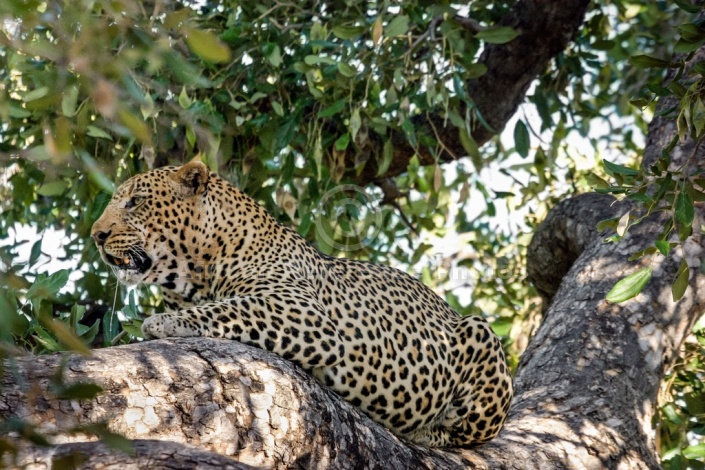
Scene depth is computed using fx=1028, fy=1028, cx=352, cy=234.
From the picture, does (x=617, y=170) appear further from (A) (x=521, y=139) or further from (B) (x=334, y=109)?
(A) (x=521, y=139)

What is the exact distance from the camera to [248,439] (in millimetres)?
4211

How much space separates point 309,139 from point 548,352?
2.39 metres

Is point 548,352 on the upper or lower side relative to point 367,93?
lower

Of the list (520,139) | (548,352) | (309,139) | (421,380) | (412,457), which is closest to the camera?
(412,457)

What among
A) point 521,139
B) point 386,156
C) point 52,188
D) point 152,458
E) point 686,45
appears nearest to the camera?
point 152,458

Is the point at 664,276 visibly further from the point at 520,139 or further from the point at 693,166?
the point at 520,139

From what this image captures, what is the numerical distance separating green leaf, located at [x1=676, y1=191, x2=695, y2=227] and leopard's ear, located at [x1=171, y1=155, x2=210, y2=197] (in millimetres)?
2772

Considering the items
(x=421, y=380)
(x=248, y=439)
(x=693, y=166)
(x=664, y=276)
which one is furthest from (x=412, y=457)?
(x=693, y=166)

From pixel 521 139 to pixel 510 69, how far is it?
24.0 inches

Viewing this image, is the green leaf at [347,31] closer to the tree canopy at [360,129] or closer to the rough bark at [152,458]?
the tree canopy at [360,129]

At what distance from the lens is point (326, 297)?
6016 mm

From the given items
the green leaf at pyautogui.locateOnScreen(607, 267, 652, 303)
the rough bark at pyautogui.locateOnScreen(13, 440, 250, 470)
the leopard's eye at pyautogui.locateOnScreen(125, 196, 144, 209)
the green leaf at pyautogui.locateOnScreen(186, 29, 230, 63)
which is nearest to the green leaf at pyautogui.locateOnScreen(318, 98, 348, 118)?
the leopard's eye at pyautogui.locateOnScreen(125, 196, 144, 209)

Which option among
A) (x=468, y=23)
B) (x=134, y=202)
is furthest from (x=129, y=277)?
(x=468, y=23)

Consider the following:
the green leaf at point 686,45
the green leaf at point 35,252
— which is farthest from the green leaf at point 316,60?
the green leaf at point 686,45
